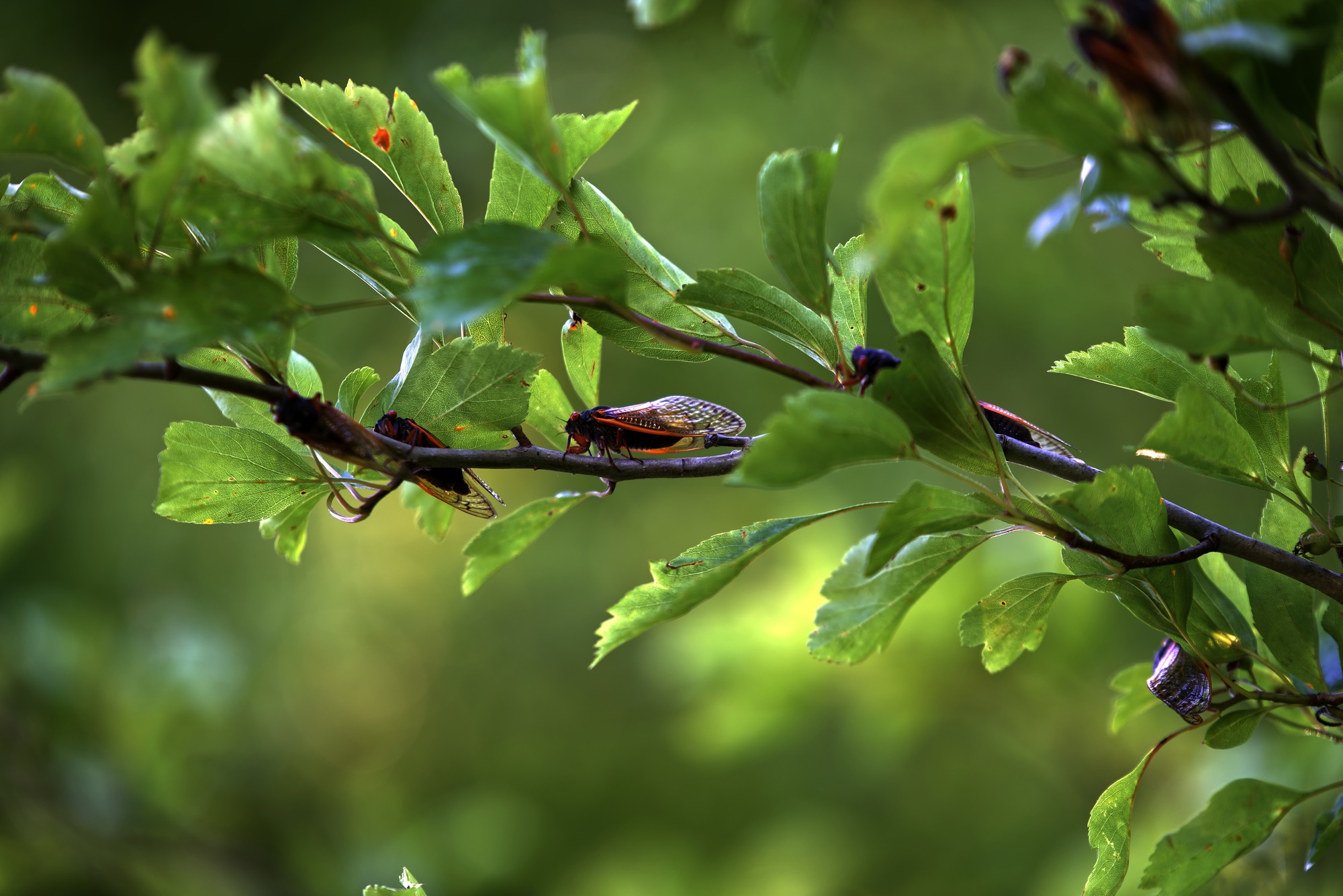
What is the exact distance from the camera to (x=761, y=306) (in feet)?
0.97

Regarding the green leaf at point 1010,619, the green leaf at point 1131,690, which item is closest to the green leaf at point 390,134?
the green leaf at point 1010,619

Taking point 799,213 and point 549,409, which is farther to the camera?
point 549,409

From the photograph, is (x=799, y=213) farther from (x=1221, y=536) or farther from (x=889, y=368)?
(x=1221, y=536)

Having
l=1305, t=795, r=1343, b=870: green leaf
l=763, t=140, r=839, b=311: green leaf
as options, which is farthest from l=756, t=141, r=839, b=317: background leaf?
l=1305, t=795, r=1343, b=870: green leaf

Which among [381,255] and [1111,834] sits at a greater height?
[381,255]

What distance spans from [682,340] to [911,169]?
0.11 metres

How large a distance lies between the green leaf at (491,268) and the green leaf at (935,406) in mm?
80

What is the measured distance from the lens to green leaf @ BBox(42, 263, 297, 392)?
0.21 metres

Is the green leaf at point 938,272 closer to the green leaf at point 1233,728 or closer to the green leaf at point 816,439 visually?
the green leaf at point 816,439

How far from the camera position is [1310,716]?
0.35 m

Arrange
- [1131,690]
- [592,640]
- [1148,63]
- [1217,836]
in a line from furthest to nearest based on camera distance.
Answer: [592,640] → [1131,690] → [1217,836] → [1148,63]

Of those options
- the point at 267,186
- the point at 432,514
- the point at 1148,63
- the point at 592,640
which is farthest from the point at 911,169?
the point at 592,640

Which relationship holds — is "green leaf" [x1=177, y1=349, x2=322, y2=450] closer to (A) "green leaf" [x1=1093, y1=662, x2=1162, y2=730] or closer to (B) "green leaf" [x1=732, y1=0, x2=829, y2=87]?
(B) "green leaf" [x1=732, y1=0, x2=829, y2=87]

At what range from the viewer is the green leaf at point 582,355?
1.15 feet
